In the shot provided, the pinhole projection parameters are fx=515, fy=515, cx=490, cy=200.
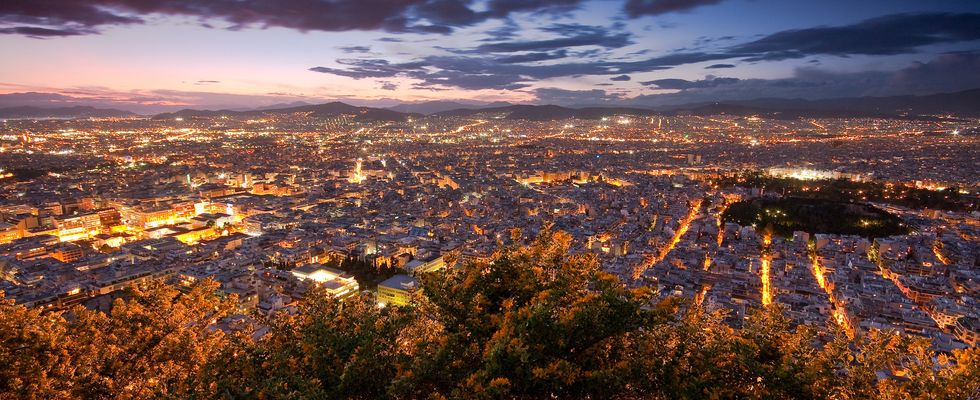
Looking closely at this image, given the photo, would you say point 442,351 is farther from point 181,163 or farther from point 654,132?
point 654,132

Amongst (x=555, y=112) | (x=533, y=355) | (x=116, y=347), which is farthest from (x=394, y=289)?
(x=555, y=112)

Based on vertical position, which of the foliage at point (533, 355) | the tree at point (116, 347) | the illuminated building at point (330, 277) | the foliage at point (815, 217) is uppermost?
the foliage at point (533, 355)

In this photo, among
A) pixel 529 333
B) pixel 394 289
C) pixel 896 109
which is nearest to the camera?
pixel 529 333

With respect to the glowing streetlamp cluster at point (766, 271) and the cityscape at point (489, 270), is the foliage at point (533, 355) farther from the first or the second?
the glowing streetlamp cluster at point (766, 271)

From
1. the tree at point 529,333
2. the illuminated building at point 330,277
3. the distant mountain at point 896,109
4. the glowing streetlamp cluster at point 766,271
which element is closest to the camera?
the tree at point 529,333

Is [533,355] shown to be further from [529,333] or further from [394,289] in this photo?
[394,289]

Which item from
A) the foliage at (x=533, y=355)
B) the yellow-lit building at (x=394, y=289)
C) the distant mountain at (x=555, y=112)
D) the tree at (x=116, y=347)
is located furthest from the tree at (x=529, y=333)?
the distant mountain at (x=555, y=112)

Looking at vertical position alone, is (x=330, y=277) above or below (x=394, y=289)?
below

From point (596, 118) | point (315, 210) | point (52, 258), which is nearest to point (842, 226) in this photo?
point (315, 210)

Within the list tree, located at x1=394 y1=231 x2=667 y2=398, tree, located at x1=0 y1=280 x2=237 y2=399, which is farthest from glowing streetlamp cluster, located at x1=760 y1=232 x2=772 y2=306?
tree, located at x1=0 y1=280 x2=237 y2=399
